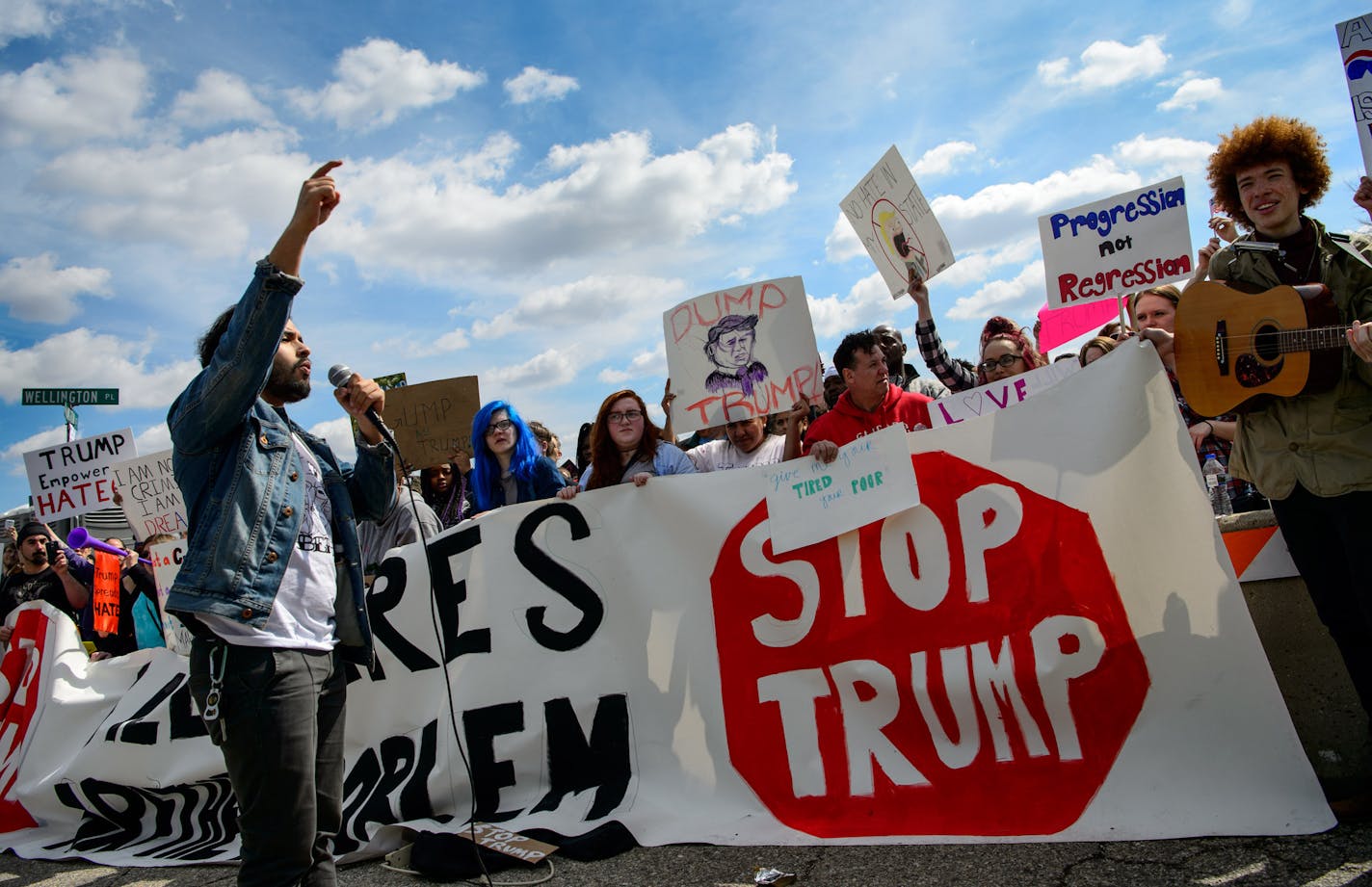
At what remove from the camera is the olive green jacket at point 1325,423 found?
250 cm

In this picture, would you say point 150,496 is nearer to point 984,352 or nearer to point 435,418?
point 435,418

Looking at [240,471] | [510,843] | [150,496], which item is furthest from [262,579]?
[150,496]

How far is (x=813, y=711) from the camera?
3.16 metres

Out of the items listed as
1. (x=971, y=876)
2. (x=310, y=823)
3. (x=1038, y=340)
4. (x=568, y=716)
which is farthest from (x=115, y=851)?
(x=1038, y=340)

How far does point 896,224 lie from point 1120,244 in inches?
46.4

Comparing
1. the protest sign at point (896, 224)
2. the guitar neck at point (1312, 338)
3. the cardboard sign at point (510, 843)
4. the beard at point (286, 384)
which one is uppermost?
the protest sign at point (896, 224)

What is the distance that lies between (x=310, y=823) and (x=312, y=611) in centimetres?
52

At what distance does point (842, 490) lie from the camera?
3.35 m

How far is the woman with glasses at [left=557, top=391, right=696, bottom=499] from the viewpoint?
419cm

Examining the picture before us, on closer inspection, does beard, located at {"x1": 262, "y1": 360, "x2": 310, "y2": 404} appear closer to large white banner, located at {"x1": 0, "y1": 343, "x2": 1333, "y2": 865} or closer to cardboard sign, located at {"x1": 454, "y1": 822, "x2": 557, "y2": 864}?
large white banner, located at {"x1": 0, "y1": 343, "x2": 1333, "y2": 865}

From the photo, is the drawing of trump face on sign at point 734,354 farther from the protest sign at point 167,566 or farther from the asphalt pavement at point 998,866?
the protest sign at point 167,566

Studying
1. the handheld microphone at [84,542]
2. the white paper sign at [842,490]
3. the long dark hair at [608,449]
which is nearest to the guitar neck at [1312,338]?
the white paper sign at [842,490]

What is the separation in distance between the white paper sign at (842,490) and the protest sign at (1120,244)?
2.17 metres

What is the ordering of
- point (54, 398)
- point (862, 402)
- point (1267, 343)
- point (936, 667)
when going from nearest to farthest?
point (1267, 343) → point (936, 667) → point (862, 402) → point (54, 398)
